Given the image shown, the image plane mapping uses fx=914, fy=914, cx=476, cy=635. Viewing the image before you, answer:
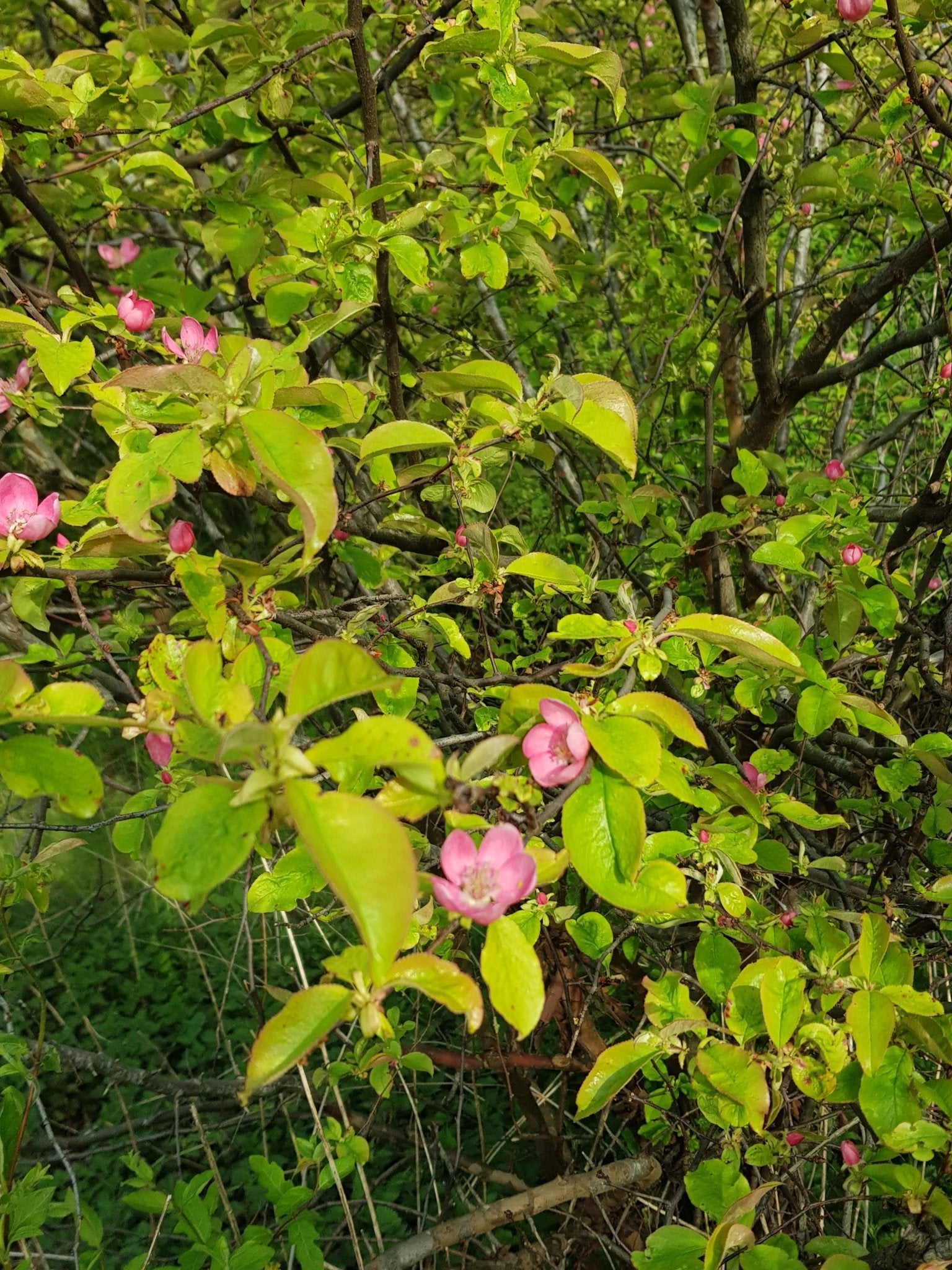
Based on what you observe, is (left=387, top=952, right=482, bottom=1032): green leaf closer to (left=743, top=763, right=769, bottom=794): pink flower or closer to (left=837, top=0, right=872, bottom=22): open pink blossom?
(left=743, top=763, right=769, bottom=794): pink flower

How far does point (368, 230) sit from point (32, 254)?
2008 mm

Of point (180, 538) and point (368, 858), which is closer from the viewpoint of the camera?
point (368, 858)

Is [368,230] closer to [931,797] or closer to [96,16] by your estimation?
[931,797]

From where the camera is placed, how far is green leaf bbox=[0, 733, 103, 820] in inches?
24.3

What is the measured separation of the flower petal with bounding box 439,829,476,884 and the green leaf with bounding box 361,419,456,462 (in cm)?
47

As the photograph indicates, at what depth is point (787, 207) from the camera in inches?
77.3

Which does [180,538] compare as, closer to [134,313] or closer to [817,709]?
[134,313]

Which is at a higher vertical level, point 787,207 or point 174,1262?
point 787,207

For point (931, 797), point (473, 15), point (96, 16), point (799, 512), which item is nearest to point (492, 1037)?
point (931, 797)

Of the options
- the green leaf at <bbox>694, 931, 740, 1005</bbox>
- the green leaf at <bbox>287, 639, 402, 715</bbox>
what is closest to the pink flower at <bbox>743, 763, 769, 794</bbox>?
the green leaf at <bbox>694, 931, 740, 1005</bbox>

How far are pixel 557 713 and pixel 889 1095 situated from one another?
1.86ft

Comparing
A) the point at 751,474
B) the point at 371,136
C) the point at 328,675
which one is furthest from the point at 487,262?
the point at 328,675

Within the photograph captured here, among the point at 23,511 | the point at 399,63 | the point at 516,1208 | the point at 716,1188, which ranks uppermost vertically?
the point at 399,63

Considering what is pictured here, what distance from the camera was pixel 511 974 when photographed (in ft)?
1.95
